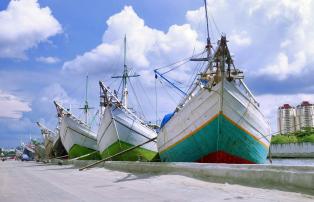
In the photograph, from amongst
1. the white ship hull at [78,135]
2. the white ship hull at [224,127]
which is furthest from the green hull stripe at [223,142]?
the white ship hull at [78,135]

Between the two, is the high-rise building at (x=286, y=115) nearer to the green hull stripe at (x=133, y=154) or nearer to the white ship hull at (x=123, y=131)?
the white ship hull at (x=123, y=131)

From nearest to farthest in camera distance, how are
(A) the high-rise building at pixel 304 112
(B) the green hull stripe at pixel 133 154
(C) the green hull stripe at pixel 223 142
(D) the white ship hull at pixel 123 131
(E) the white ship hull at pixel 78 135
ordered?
(C) the green hull stripe at pixel 223 142
(B) the green hull stripe at pixel 133 154
(D) the white ship hull at pixel 123 131
(E) the white ship hull at pixel 78 135
(A) the high-rise building at pixel 304 112

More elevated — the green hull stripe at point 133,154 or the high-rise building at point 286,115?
the high-rise building at point 286,115

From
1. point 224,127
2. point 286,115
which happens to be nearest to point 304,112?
point 286,115

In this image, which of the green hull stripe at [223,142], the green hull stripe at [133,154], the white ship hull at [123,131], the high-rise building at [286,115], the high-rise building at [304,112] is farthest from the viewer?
the high-rise building at [286,115]

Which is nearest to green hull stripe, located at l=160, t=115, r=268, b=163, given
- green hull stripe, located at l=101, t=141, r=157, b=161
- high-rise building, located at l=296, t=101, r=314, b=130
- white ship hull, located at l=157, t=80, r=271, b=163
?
white ship hull, located at l=157, t=80, r=271, b=163

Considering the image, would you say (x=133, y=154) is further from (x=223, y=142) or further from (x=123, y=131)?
(x=223, y=142)

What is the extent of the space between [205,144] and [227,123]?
5.04ft

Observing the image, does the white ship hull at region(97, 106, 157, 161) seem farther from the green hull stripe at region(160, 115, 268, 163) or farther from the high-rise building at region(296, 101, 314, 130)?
the high-rise building at region(296, 101, 314, 130)

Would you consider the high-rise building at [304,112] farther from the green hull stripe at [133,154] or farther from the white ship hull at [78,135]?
the green hull stripe at [133,154]

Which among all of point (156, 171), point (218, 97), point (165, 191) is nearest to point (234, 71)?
point (218, 97)

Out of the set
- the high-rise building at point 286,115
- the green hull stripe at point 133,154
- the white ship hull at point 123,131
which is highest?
the high-rise building at point 286,115

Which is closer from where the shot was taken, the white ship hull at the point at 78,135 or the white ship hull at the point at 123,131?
the white ship hull at the point at 123,131

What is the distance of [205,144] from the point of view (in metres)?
19.4
